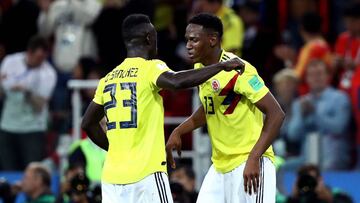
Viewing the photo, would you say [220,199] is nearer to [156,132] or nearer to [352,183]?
[156,132]

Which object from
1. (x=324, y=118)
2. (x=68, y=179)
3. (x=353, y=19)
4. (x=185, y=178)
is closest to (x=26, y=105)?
(x=68, y=179)

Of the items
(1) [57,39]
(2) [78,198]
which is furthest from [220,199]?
(1) [57,39]

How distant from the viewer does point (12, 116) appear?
16.2 metres

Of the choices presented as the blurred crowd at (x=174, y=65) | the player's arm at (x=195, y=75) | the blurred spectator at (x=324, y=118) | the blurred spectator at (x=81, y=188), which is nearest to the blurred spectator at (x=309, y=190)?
the blurred crowd at (x=174, y=65)

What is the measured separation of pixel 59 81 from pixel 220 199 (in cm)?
655

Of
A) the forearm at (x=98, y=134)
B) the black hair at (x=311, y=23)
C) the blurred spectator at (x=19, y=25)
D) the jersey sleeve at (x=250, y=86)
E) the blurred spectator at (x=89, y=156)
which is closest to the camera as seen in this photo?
the jersey sleeve at (x=250, y=86)

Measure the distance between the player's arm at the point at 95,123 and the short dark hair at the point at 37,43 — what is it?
17.9 ft

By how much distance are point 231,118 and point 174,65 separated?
617 cm

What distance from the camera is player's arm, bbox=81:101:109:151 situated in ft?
35.1

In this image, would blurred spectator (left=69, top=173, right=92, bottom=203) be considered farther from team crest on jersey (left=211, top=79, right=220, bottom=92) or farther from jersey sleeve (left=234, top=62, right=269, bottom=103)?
jersey sleeve (left=234, top=62, right=269, bottom=103)

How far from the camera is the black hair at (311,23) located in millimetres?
15922

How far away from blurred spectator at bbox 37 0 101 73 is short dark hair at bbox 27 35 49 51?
32.2 inches

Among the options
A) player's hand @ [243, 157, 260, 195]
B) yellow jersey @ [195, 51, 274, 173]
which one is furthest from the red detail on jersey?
player's hand @ [243, 157, 260, 195]

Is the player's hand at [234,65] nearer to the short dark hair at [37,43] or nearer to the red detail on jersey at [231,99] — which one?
the red detail on jersey at [231,99]
